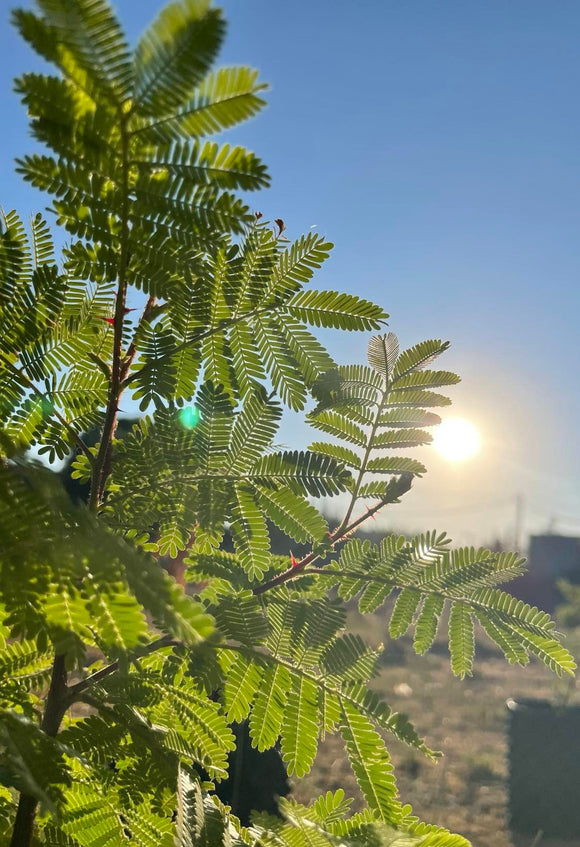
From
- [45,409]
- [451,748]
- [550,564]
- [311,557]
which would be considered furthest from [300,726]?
[550,564]

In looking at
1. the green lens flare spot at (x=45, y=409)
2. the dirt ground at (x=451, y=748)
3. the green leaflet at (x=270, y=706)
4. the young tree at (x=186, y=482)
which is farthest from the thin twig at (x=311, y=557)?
the green lens flare spot at (x=45, y=409)

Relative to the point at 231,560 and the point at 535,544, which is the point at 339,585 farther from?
the point at 535,544

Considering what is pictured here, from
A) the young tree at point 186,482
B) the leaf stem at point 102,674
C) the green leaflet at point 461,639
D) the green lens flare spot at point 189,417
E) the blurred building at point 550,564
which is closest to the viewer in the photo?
the young tree at point 186,482

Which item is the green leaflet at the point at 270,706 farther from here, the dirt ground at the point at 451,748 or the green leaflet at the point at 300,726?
the dirt ground at the point at 451,748

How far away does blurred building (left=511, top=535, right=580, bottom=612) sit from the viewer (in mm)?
21312

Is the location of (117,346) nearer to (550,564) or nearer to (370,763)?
(370,763)

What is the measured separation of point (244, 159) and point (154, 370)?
1.24 feet

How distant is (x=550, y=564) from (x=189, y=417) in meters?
24.7

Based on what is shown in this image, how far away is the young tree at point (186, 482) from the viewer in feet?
2.14

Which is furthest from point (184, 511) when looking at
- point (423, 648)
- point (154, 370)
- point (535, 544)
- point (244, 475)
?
point (535, 544)

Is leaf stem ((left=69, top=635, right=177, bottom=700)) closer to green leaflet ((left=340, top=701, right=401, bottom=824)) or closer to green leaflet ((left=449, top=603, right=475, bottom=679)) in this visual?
green leaflet ((left=340, top=701, right=401, bottom=824))

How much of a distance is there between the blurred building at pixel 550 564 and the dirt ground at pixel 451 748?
15.2 feet

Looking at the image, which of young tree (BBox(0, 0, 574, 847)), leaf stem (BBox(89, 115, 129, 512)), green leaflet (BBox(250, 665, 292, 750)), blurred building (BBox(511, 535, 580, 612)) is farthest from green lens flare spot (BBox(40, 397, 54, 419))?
blurred building (BBox(511, 535, 580, 612))

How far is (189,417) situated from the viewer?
102 cm
